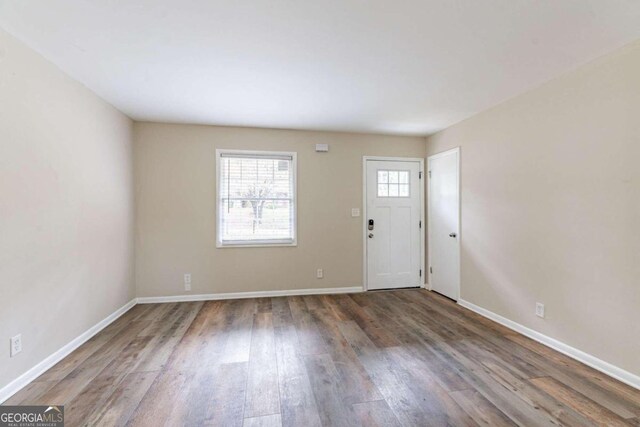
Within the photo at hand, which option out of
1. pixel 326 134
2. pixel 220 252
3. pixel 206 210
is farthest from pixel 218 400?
pixel 326 134

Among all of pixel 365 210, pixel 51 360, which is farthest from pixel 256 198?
pixel 51 360

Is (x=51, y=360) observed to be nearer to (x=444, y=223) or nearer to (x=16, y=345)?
(x=16, y=345)

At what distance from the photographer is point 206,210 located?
382cm

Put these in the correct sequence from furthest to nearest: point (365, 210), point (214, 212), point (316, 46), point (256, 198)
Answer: point (365, 210) < point (256, 198) < point (214, 212) < point (316, 46)

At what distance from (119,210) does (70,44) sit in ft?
6.12

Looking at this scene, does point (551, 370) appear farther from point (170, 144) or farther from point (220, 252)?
point (170, 144)

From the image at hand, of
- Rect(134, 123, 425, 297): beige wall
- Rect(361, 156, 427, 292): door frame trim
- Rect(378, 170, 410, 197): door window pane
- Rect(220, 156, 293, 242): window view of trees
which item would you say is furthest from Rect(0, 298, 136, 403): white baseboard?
Rect(378, 170, 410, 197): door window pane

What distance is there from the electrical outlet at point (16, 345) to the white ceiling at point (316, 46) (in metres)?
2.10

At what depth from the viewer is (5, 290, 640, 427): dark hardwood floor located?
1670 mm

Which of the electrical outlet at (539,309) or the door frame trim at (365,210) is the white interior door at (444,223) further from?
the electrical outlet at (539,309)

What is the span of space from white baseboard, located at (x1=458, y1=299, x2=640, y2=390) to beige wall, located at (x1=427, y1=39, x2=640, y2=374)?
44mm

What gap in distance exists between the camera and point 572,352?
2.34 metres

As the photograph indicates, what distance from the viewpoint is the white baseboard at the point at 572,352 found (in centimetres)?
198

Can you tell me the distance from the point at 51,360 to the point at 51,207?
1.23 metres
